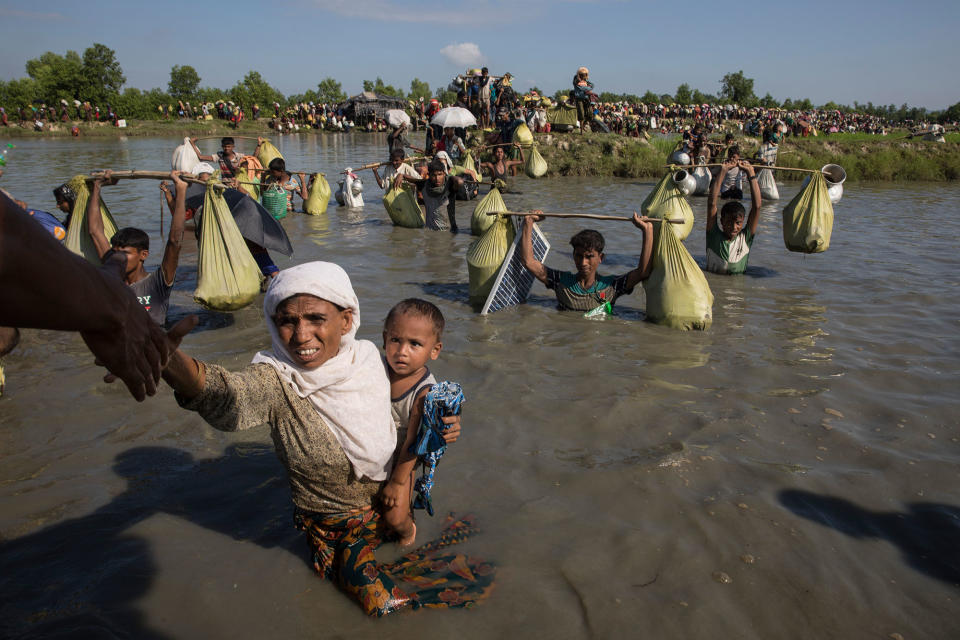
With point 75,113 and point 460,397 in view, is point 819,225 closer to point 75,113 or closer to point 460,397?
point 460,397

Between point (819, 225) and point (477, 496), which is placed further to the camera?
point (819, 225)

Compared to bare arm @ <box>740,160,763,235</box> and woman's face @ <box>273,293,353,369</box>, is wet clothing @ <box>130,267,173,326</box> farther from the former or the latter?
bare arm @ <box>740,160,763,235</box>

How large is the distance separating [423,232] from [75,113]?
37.0m

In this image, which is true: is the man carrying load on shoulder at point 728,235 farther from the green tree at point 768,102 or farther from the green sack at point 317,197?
the green tree at point 768,102

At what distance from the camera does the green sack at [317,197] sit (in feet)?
33.4

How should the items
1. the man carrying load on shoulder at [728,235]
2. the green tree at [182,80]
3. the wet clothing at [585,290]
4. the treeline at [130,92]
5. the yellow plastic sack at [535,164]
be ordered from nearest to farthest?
the wet clothing at [585,290]
the man carrying load on shoulder at [728,235]
the yellow plastic sack at [535,164]
the treeline at [130,92]
the green tree at [182,80]

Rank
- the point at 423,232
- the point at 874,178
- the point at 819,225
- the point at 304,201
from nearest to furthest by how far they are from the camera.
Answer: the point at 819,225, the point at 423,232, the point at 304,201, the point at 874,178

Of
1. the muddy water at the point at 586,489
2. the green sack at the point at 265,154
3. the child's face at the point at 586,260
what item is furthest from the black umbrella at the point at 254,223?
the green sack at the point at 265,154

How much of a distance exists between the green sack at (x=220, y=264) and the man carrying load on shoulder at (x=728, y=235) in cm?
455

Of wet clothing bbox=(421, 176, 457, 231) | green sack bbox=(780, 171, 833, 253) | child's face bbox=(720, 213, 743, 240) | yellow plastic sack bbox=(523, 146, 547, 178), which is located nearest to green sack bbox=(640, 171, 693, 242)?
child's face bbox=(720, 213, 743, 240)

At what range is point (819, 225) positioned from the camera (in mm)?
5621

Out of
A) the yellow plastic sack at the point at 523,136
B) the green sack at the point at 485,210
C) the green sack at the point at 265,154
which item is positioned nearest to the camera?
the green sack at the point at 485,210

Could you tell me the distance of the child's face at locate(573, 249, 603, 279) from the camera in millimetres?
4766

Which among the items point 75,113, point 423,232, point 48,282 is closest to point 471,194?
point 423,232
